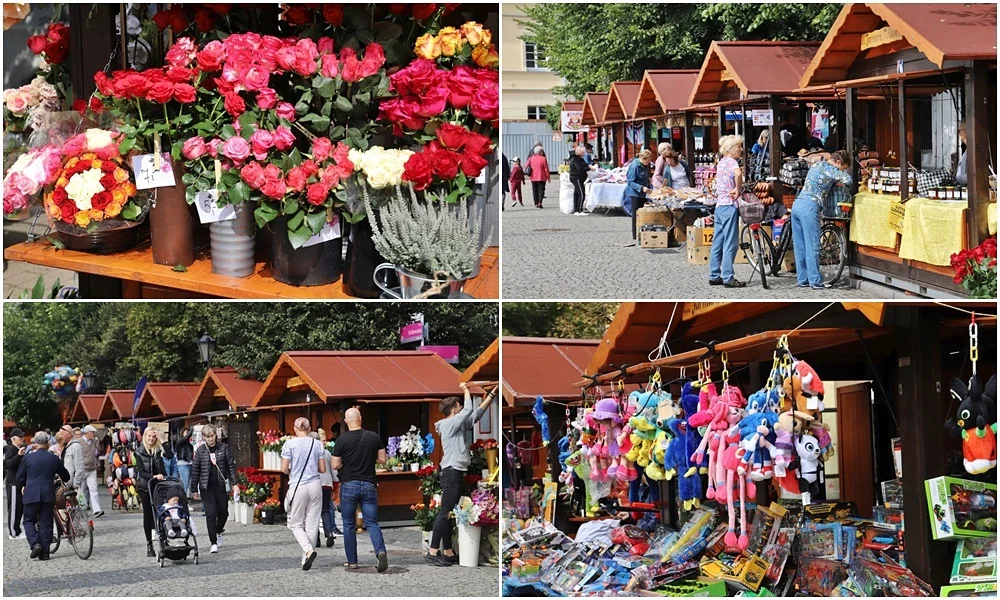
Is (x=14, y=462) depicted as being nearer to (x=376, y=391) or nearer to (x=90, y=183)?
(x=376, y=391)

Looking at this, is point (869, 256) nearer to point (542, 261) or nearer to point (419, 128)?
point (542, 261)

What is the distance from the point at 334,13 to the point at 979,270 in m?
4.03

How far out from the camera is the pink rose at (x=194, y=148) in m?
4.43

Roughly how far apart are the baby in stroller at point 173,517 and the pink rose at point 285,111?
470 cm

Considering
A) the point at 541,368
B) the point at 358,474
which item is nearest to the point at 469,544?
the point at 358,474

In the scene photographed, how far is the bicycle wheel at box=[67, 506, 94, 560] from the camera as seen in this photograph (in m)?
8.94

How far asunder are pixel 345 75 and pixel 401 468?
329 inches

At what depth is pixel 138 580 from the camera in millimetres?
7383

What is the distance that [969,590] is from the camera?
4457mm

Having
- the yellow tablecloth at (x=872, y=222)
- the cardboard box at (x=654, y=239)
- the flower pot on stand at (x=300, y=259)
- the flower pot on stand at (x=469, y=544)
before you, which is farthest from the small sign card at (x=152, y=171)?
the cardboard box at (x=654, y=239)

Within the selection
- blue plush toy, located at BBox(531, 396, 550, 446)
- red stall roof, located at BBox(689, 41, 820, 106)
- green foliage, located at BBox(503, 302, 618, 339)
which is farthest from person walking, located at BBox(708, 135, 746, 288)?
green foliage, located at BBox(503, 302, 618, 339)

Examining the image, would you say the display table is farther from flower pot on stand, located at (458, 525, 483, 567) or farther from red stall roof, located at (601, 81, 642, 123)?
red stall roof, located at (601, 81, 642, 123)

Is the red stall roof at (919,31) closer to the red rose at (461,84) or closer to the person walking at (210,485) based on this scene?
the red rose at (461,84)

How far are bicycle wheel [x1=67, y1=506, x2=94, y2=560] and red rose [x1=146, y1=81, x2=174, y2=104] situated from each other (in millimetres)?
5639
